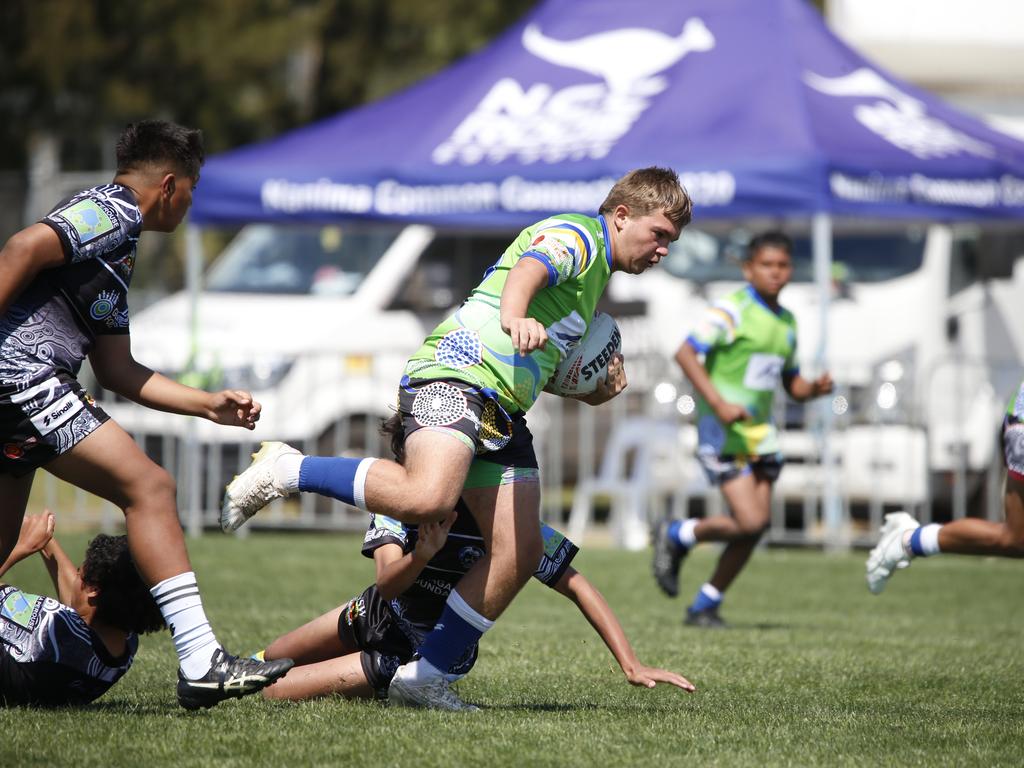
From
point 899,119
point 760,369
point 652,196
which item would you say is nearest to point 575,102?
point 899,119

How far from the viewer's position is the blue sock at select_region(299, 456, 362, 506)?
4.77 meters

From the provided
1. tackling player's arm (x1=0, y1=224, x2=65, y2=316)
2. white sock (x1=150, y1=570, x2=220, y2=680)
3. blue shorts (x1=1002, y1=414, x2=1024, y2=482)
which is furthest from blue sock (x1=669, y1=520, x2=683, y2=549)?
tackling player's arm (x1=0, y1=224, x2=65, y2=316)

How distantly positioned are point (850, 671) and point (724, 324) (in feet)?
8.53

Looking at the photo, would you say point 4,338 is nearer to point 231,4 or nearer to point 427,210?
point 427,210

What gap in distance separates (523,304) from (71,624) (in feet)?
5.74

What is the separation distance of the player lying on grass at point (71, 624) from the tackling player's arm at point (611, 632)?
4.36ft

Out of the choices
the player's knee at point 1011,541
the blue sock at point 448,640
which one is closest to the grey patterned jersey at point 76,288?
the blue sock at point 448,640

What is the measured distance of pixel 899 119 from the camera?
39.5 ft

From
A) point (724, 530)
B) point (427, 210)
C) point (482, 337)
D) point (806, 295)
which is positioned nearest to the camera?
point (482, 337)

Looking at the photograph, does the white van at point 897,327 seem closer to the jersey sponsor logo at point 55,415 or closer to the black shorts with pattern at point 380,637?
the black shorts with pattern at point 380,637

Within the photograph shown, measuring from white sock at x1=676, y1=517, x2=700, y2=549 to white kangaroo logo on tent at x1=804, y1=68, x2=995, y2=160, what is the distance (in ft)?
14.0

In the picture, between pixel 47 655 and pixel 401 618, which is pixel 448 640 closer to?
pixel 401 618

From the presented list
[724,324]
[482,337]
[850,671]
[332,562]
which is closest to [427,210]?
[332,562]

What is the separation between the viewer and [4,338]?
4.54 metres
